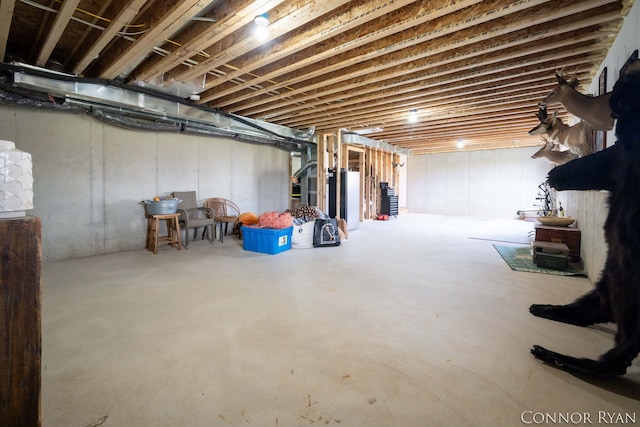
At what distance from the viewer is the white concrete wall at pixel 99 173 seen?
391 centimetres

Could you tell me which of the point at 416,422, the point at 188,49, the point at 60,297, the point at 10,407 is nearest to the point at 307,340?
the point at 416,422

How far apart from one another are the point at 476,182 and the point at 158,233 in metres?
10.3

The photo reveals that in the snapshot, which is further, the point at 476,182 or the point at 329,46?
the point at 476,182

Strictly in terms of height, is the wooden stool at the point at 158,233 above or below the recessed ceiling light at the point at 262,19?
below

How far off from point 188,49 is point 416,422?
3809 mm

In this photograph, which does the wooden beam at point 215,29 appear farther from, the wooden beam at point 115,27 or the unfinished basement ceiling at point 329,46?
the wooden beam at point 115,27

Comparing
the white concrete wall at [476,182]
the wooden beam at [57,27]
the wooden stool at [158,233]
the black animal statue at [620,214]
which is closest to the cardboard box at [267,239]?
the wooden stool at [158,233]

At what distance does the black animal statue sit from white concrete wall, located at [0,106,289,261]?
220 inches

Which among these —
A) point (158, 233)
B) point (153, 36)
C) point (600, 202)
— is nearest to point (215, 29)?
point (153, 36)

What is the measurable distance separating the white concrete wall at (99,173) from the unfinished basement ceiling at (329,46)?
0.89m

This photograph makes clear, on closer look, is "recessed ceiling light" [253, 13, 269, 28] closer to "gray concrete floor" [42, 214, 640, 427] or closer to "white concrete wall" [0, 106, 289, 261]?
"gray concrete floor" [42, 214, 640, 427]

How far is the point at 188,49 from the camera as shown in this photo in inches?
121

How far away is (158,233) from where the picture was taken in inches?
195

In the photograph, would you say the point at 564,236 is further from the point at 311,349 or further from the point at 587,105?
the point at 311,349
